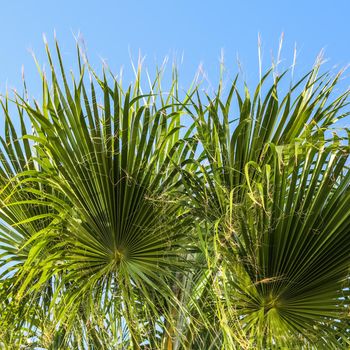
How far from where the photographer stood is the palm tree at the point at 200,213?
261 cm

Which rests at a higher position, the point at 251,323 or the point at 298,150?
the point at 298,150

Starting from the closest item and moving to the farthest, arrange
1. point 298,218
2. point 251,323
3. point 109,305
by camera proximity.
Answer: point 298,218 → point 251,323 → point 109,305

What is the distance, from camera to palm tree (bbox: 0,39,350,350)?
8.57ft

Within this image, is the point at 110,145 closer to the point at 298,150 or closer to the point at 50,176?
the point at 50,176

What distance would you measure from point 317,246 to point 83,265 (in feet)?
4.07

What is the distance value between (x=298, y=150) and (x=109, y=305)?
4.54 ft

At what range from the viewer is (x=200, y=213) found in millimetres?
2922

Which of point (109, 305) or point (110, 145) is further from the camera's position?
point (109, 305)

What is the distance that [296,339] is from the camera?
2.84 m

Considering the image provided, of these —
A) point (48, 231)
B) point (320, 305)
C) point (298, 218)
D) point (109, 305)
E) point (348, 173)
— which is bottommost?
point (109, 305)

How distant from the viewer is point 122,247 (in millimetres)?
2902

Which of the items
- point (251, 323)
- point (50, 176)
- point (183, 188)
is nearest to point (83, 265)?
point (50, 176)

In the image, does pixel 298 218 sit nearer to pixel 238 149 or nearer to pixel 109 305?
pixel 238 149

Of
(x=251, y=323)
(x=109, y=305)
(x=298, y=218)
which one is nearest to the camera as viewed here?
(x=298, y=218)
